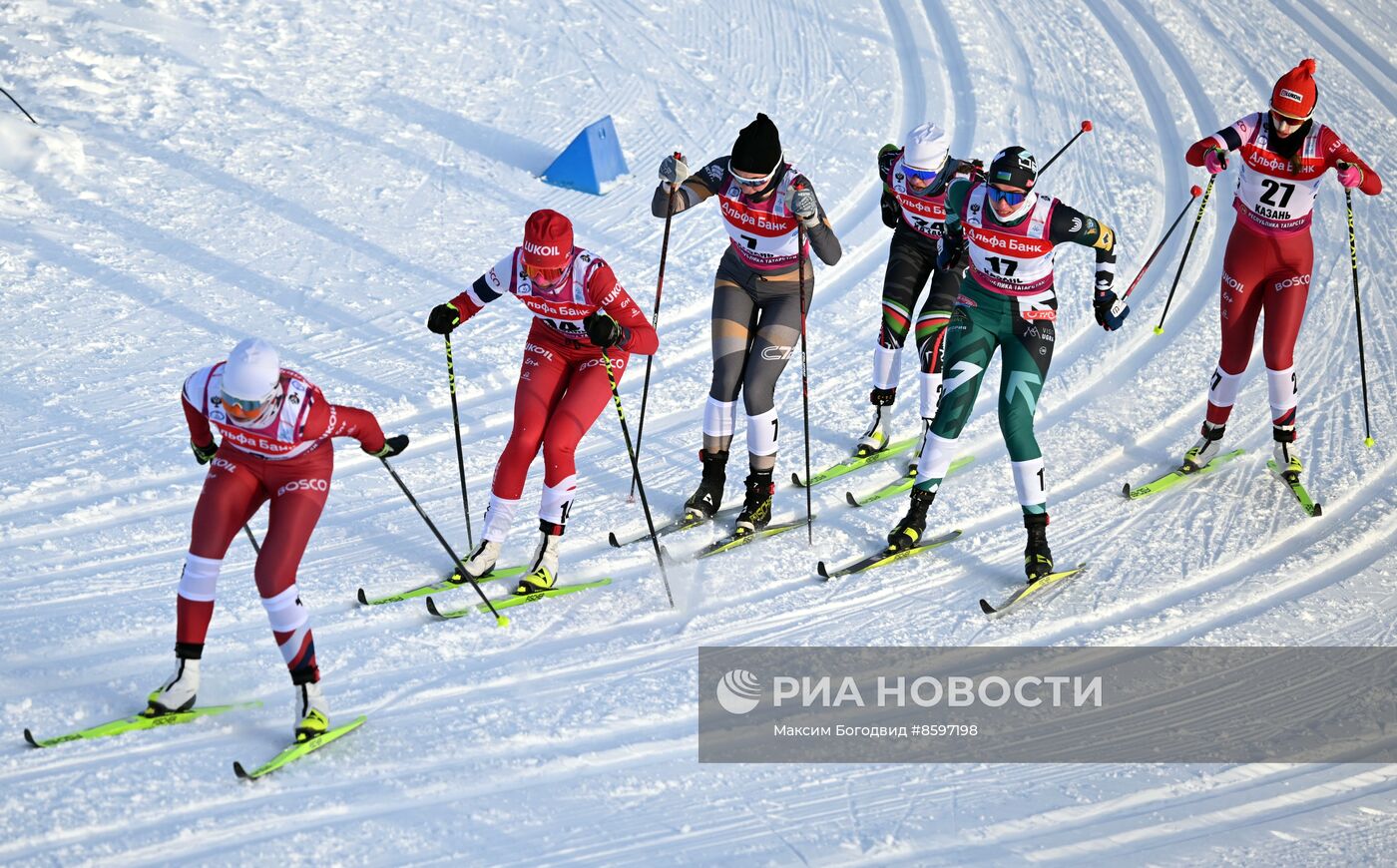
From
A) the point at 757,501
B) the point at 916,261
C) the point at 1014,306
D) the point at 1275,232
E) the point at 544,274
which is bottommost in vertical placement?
the point at 757,501

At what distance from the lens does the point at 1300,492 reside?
Result: 7.65 metres

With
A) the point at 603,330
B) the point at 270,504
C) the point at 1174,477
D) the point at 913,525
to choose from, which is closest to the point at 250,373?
the point at 270,504

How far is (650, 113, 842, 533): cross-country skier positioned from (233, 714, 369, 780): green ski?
2.33 metres

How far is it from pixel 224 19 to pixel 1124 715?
34.0 feet

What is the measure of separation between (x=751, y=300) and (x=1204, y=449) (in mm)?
2870

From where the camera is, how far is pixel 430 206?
34.6ft

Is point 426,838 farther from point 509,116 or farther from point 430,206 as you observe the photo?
point 509,116

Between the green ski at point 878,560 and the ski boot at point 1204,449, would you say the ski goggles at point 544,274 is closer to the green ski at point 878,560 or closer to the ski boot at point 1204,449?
the green ski at point 878,560

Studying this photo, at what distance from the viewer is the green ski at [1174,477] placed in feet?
25.2

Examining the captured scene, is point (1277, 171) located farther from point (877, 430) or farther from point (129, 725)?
point (129, 725)

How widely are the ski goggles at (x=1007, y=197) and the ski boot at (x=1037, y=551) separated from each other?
1.56 meters

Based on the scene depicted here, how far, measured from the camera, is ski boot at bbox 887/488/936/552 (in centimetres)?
710

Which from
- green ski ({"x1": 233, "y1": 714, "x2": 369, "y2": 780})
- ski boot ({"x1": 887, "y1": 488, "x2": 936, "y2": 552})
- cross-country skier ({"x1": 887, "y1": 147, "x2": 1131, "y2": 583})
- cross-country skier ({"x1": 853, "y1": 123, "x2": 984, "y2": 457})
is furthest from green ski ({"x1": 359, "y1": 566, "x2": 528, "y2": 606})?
cross-country skier ({"x1": 853, "y1": 123, "x2": 984, "y2": 457})
